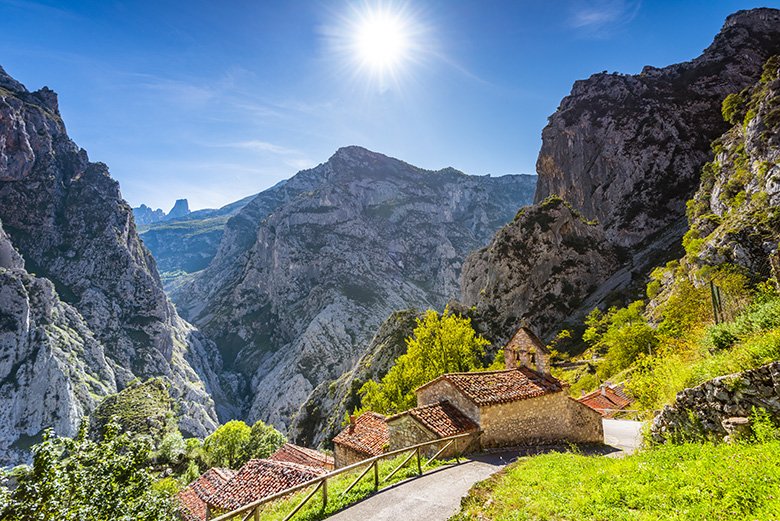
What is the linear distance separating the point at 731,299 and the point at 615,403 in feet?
68.3

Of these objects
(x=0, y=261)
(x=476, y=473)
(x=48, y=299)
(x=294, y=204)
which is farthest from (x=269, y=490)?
(x=294, y=204)

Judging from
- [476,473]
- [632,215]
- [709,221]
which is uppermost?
[632,215]

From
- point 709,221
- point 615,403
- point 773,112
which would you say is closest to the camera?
point 615,403

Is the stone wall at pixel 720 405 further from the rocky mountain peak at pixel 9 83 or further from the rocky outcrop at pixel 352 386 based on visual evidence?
the rocky mountain peak at pixel 9 83

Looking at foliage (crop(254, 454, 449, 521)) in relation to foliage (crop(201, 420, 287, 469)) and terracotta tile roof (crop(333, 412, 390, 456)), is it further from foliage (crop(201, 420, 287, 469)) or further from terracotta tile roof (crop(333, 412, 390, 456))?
foliage (crop(201, 420, 287, 469))

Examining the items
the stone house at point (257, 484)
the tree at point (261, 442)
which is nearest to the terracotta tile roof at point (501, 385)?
the stone house at point (257, 484)

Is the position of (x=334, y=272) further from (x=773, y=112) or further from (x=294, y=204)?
(x=773, y=112)

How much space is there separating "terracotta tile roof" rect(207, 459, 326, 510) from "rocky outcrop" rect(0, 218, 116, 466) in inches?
3619

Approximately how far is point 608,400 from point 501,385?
22.1 metres

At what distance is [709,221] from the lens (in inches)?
2026

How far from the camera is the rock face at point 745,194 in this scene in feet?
117

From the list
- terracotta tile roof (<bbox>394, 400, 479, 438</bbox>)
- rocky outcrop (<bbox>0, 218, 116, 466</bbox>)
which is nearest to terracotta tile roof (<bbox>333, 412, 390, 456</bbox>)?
terracotta tile roof (<bbox>394, 400, 479, 438</bbox>)

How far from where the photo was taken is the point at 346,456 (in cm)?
2162

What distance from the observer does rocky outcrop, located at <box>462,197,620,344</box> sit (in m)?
→ 78.1
